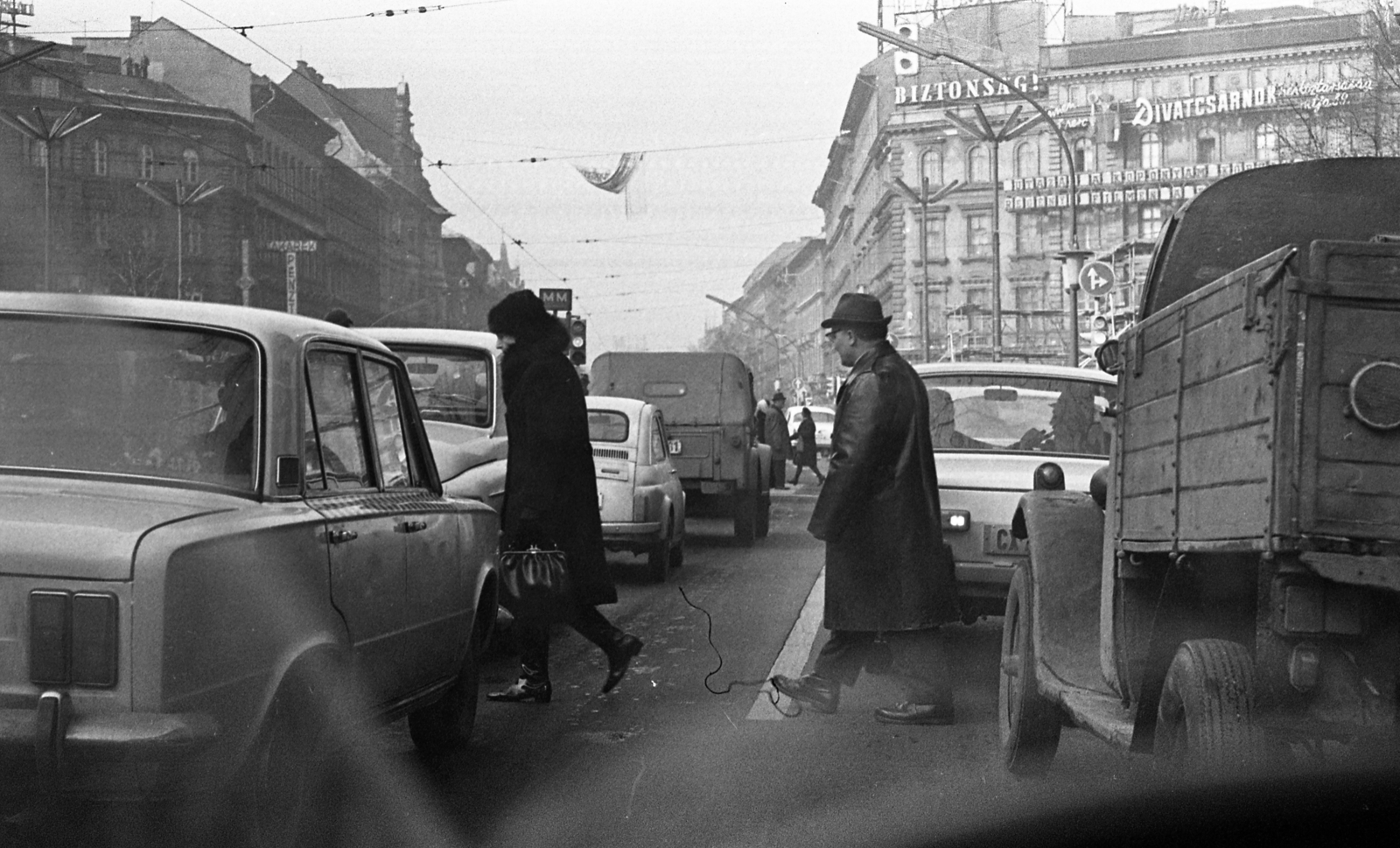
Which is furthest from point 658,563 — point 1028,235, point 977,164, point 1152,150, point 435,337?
point 977,164

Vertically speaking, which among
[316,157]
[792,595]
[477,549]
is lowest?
[792,595]

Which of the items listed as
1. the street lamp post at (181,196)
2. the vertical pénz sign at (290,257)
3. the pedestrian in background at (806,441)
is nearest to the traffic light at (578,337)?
the pedestrian in background at (806,441)

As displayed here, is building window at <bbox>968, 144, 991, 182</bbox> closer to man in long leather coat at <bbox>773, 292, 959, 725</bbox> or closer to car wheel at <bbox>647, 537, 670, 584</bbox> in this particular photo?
car wheel at <bbox>647, 537, 670, 584</bbox>

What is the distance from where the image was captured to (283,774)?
472 centimetres

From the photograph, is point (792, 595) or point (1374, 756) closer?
point (1374, 756)

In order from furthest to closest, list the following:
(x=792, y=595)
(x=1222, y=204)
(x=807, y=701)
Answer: (x=792, y=595), (x=807, y=701), (x=1222, y=204)

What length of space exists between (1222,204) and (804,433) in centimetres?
3360

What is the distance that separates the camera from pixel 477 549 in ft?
23.1

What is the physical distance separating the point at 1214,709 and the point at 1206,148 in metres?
91.3

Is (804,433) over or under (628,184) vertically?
under

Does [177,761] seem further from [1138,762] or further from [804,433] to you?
[804,433]

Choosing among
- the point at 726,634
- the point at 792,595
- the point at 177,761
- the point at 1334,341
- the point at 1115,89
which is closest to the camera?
the point at 1334,341

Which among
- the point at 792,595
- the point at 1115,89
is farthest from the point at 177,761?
the point at 1115,89

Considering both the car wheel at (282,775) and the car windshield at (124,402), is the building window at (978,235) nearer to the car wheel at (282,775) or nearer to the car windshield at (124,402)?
the car windshield at (124,402)
